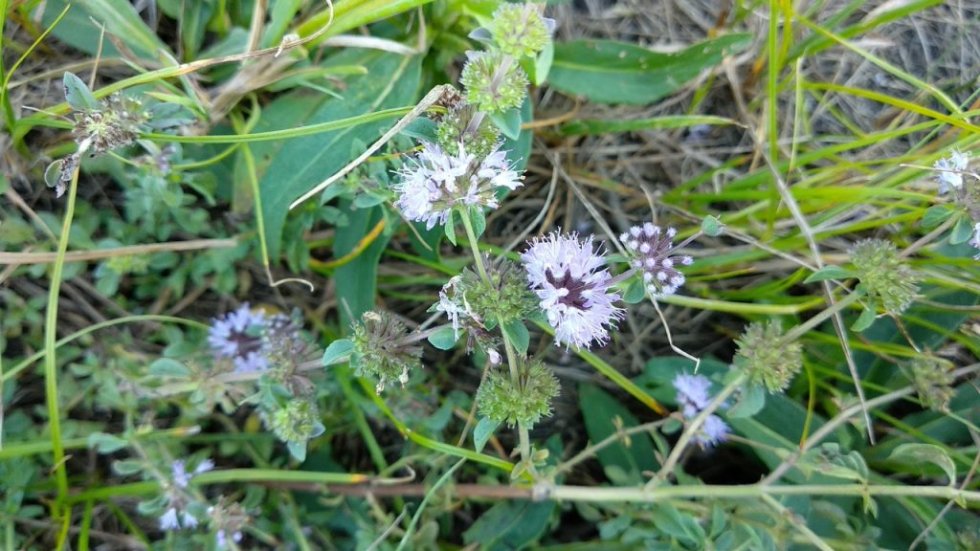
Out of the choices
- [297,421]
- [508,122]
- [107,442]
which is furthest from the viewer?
[107,442]

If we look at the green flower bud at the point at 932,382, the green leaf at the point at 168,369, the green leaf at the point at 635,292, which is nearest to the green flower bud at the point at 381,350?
the green leaf at the point at 635,292

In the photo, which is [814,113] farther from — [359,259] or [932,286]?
→ [359,259]

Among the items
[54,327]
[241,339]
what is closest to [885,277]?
[241,339]

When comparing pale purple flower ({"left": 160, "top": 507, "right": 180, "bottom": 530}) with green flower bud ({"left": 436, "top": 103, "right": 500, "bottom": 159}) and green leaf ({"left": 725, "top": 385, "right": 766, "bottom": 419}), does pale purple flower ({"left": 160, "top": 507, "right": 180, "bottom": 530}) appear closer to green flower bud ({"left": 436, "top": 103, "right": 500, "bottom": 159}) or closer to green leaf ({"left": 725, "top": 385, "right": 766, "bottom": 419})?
green flower bud ({"left": 436, "top": 103, "right": 500, "bottom": 159})

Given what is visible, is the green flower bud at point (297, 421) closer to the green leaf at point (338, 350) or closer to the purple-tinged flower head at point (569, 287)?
the green leaf at point (338, 350)

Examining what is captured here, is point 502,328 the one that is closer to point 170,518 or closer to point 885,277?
point 885,277

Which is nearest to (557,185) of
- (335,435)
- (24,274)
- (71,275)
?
(335,435)
